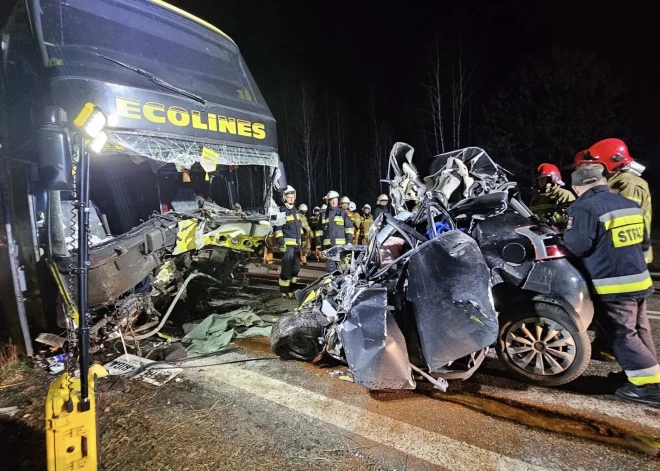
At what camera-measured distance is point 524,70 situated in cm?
1598

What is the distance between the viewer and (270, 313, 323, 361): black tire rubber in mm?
3346

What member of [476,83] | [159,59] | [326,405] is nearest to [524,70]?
[476,83]

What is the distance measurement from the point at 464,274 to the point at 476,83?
18.9 metres

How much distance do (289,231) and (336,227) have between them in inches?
59.4

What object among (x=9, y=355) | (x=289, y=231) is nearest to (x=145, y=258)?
(x=9, y=355)

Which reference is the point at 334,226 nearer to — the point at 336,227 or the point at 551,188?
the point at 336,227

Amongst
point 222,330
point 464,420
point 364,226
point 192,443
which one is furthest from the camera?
point 364,226

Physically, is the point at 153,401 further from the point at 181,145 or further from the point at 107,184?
the point at 107,184

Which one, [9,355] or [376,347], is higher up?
[376,347]

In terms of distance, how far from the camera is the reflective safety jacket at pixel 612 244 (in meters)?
2.66

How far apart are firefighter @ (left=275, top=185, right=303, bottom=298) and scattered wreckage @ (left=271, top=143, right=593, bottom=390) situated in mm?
2787

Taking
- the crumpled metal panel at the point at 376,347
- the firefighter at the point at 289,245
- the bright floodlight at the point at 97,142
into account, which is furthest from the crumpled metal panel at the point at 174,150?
the crumpled metal panel at the point at 376,347

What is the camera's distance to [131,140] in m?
3.80

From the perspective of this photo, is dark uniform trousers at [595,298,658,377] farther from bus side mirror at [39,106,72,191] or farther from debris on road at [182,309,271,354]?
bus side mirror at [39,106,72,191]
